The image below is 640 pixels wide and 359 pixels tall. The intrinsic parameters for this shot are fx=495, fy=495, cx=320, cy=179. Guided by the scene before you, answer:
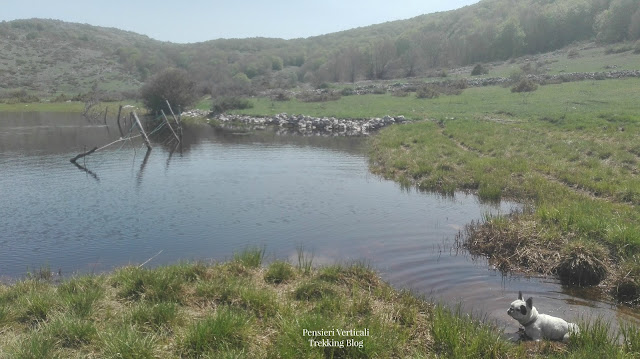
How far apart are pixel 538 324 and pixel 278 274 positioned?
4.91 meters

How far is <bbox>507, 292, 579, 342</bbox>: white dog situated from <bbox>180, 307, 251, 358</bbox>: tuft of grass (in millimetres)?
4340

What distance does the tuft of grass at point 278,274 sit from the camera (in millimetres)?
10055

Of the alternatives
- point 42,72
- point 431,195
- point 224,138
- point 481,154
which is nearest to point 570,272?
point 431,195

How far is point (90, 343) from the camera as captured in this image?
6789mm

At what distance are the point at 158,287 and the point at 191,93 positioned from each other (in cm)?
5086

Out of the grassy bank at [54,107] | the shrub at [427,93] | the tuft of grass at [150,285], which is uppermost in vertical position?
the shrub at [427,93]

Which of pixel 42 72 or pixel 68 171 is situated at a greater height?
pixel 42 72

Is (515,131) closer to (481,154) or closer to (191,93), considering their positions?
(481,154)

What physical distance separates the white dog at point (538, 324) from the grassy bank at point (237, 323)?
13.6 inches

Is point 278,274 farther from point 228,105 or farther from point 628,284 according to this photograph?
point 228,105

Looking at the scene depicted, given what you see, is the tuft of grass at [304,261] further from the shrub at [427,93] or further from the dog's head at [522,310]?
the shrub at [427,93]

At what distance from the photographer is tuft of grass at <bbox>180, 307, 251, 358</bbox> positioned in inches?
261

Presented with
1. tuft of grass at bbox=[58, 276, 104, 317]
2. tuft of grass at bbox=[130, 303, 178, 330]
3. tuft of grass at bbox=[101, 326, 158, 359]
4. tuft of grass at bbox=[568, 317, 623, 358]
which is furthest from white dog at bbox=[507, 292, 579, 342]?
tuft of grass at bbox=[58, 276, 104, 317]

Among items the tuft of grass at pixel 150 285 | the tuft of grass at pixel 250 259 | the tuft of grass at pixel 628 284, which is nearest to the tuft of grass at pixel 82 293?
the tuft of grass at pixel 150 285
